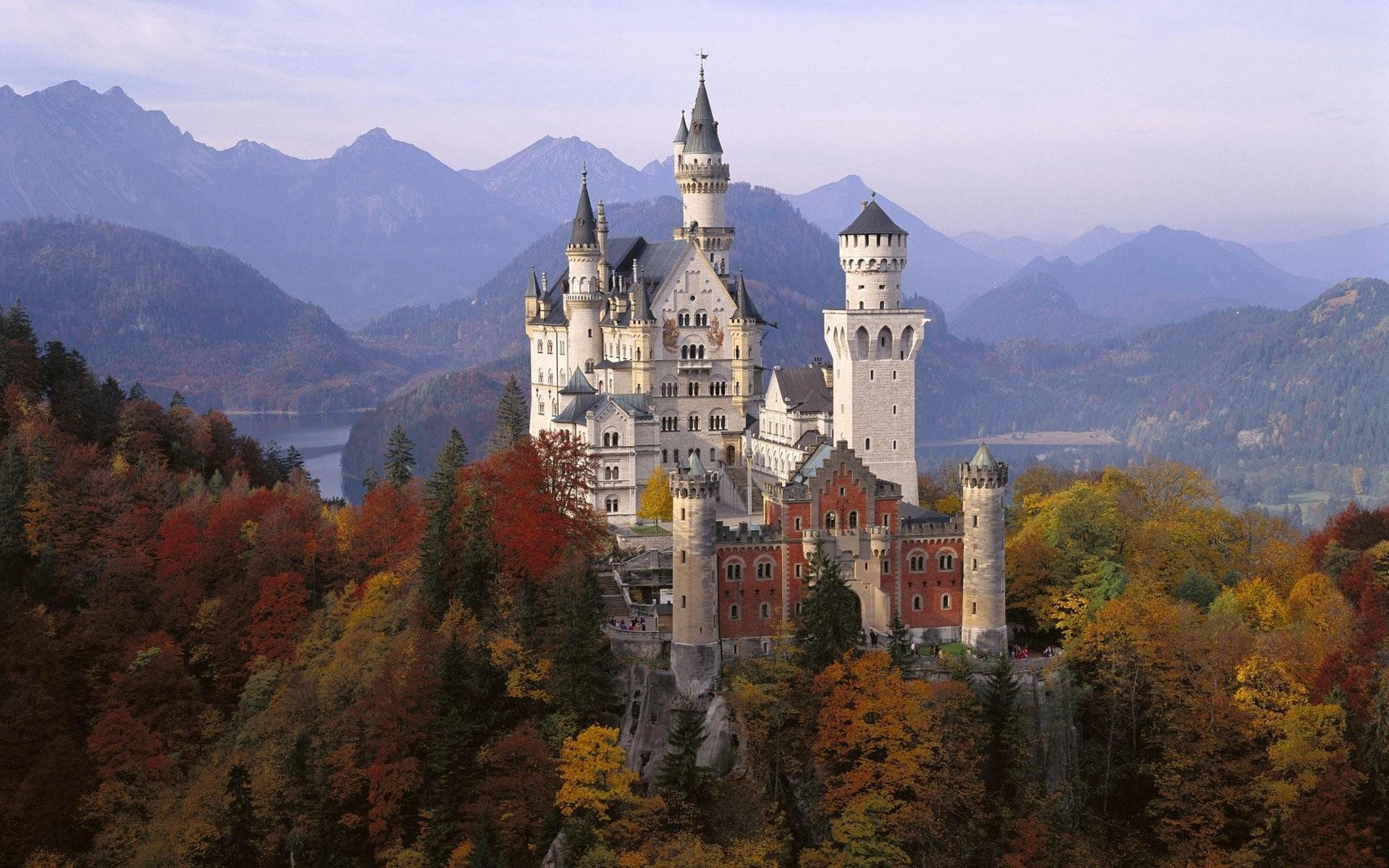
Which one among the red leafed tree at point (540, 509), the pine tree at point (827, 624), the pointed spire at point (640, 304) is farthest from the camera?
the pointed spire at point (640, 304)

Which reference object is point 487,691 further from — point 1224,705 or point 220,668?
point 1224,705

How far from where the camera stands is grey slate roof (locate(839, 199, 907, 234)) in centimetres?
6862

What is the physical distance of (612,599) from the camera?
64375 millimetres

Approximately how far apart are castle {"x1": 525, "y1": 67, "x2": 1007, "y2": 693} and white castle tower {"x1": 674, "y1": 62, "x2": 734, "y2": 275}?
3.4 inches

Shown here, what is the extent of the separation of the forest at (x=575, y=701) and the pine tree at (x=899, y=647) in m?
1.40

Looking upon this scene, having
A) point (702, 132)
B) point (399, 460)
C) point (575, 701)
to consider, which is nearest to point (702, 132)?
point (702, 132)

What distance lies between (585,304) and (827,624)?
35.5 m

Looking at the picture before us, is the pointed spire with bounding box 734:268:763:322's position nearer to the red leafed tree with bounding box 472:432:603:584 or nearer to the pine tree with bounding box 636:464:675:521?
the pine tree with bounding box 636:464:675:521

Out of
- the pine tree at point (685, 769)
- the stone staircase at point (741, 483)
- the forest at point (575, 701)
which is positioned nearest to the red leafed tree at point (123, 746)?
the forest at point (575, 701)

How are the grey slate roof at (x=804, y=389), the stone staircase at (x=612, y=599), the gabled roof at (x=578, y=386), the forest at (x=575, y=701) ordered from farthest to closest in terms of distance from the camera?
the gabled roof at (x=578, y=386) → the grey slate roof at (x=804, y=389) → the stone staircase at (x=612, y=599) → the forest at (x=575, y=701)

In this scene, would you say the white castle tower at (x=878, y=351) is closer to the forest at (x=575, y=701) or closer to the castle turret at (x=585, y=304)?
the forest at (x=575, y=701)

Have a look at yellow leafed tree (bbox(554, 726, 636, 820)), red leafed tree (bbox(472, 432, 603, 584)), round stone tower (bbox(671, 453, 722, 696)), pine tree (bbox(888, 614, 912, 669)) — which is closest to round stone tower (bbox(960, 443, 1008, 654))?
pine tree (bbox(888, 614, 912, 669))

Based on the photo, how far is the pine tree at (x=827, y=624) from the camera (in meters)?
55.9

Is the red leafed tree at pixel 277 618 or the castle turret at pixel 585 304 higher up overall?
the castle turret at pixel 585 304
